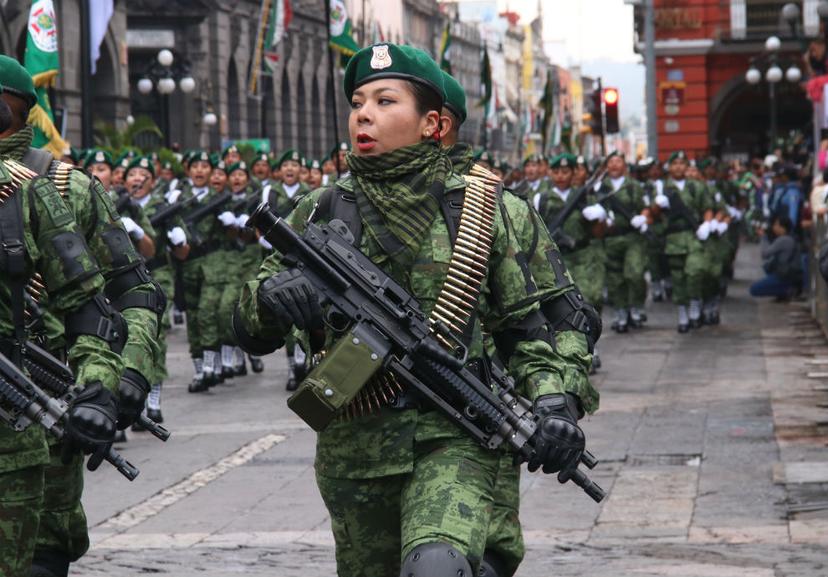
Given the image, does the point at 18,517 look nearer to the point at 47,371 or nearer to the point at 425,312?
the point at 47,371

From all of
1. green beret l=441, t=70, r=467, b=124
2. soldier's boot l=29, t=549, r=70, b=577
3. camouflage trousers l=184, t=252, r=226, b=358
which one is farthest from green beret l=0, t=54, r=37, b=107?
camouflage trousers l=184, t=252, r=226, b=358

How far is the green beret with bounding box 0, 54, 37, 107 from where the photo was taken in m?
6.01

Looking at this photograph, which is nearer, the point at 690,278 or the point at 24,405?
the point at 24,405

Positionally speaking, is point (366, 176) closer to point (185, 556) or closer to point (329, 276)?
point (329, 276)

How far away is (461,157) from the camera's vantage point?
19.8 ft

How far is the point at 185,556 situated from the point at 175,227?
294 inches

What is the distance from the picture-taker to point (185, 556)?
346 inches

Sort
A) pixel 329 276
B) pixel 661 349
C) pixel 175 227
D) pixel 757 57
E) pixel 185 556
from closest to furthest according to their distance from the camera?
pixel 329 276 < pixel 185 556 < pixel 175 227 < pixel 661 349 < pixel 757 57

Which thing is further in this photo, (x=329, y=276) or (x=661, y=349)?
(x=661, y=349)

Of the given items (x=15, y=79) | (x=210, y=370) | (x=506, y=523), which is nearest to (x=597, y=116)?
(x=210, y=370)

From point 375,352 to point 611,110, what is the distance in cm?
2542

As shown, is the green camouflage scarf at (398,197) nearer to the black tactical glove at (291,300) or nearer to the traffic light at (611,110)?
the black tactical glove at (291,300)

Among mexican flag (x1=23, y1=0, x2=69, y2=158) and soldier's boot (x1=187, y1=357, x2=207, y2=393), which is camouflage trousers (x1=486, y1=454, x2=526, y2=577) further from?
mexican flag (x1=23, y1=0, x2=69, y2=158)

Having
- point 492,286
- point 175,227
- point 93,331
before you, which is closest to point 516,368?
point 492,286
